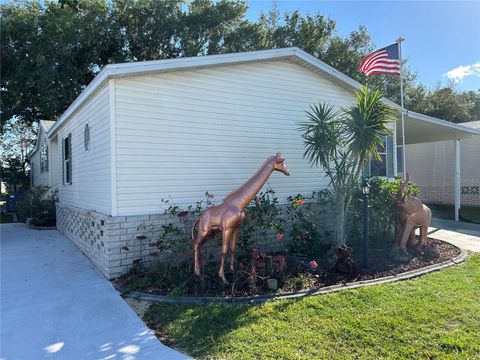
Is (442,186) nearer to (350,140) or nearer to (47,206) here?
(350,140)

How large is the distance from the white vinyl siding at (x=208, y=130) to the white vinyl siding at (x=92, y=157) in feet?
1.47

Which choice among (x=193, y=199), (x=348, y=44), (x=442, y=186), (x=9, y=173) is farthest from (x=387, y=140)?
(x=9, y=173)

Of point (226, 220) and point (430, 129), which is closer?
point (226, 220)

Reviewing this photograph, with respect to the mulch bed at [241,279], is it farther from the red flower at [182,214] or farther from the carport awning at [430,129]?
the carport awning at [430,129]

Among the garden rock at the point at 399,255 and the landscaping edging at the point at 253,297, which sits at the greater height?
the garden rock at the point at 399,255

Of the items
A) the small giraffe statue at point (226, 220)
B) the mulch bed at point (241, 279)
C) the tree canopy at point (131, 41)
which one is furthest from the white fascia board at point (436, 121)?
the small giraffe statue at point (226, 220)

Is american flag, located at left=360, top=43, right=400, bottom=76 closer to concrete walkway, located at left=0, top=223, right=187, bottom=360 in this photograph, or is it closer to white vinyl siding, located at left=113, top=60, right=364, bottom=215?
white vinyl siding, located at left=113, top=60, right=364, bottom=215

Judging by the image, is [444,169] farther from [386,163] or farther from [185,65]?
[185,65]

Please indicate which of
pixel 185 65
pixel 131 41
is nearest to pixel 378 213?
pixel 185 65

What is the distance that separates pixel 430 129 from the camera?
12.2m

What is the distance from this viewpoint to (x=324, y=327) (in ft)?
12.6

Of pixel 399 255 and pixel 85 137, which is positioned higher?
pixel 85 137

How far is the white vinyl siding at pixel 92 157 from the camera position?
6156 mm

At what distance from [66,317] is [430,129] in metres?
12.4
